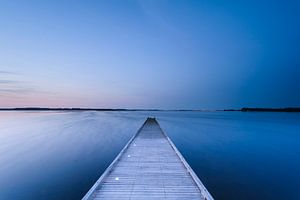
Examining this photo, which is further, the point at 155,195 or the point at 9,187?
the point at 9,187

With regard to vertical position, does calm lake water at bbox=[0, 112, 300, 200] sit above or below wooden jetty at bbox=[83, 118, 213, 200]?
below

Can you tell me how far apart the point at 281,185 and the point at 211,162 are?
4264mm

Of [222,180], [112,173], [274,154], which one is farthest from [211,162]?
[112,173]

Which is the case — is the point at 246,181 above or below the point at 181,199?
below

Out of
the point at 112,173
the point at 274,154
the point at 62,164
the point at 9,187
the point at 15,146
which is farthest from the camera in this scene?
the point at 15,146

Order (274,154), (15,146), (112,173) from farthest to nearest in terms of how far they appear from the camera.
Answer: (15,146) → (274,154) → (112,173)

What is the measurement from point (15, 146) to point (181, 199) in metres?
18.4

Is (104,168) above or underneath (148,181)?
underneath

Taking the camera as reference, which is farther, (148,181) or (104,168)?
(104,168)

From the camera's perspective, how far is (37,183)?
9828 mm

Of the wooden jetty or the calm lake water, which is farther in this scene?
the calm lake water

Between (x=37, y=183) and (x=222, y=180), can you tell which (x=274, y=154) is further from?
(x=37, y=183)

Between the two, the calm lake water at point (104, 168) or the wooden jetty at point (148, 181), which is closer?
the wooden jetty at point (148, 181)

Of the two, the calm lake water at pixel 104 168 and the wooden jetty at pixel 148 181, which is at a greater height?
the wooden jetty at pixel 148 181
